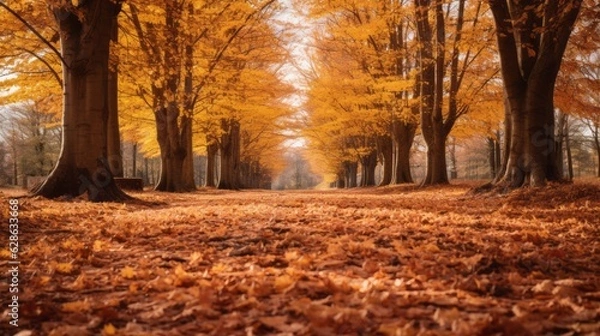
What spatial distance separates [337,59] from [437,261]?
19.1m

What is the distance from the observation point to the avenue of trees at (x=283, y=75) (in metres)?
7.64

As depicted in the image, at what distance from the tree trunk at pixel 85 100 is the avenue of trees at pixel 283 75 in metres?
0.02

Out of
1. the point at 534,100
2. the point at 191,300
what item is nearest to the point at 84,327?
the point at 191,300

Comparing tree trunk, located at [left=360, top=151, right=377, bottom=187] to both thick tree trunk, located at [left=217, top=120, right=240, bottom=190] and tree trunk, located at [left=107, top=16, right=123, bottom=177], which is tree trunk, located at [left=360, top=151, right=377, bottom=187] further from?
tree trunk, located at [left=107, top=16, right=123, bottom=177]

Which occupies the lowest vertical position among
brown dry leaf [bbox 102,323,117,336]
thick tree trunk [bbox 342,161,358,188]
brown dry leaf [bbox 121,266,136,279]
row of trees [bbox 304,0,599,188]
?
brown dry leaf [bbox 102,323,117,336]

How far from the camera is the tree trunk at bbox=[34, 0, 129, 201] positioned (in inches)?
295

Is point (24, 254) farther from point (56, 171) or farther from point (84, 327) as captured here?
point (56, 171)

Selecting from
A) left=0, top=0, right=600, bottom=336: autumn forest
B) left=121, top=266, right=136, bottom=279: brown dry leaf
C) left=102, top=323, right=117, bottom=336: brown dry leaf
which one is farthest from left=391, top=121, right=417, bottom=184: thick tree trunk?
left=102, top=323, right=117, bottom=336: brown dry leaf

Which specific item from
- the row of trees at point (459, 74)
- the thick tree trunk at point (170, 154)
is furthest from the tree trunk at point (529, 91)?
the thick tree trunk at point (170, 154)

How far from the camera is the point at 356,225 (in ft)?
15.3

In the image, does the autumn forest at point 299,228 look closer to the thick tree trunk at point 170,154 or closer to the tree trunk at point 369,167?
the thick tree trunk at point 170,154

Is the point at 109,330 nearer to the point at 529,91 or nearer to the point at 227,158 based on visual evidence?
the point at 529,91

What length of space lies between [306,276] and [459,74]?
13.7m

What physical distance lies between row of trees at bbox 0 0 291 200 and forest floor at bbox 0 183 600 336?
3.08 metres
